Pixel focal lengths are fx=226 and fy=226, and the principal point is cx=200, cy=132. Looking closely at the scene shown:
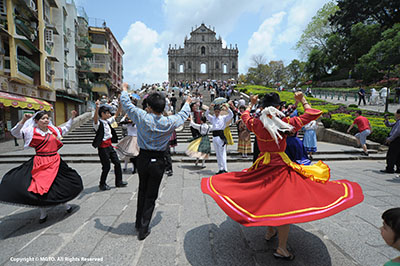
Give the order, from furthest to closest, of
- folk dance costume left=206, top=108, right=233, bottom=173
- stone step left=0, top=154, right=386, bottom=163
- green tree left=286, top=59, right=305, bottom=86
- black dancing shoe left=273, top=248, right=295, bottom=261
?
green tree left=286, top=59, right=305, bottom=86 → stone step left=0, top=154, right=386, bottom=163 → folk dance costume left=206, top=108, right=233, bottom=173 → black dancing shoe left=273, top=248, right=295, bottom=261

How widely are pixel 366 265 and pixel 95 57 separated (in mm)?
36413

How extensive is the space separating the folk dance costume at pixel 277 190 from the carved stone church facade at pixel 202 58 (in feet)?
223

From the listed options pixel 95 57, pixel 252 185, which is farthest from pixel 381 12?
pixel 252 185

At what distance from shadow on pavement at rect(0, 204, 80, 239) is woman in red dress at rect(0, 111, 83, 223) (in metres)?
0.13

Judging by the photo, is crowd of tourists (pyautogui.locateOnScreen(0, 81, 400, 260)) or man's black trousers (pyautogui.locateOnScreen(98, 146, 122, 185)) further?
man's black trousers (pyautogui.locateOnScreen(98, 146, 122, 185))

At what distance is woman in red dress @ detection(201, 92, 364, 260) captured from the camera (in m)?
2.23

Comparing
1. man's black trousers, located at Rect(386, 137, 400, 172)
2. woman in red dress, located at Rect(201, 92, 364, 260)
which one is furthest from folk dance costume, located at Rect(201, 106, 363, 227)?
man's black trousers, located at Rect(386, 137, 400, 172)

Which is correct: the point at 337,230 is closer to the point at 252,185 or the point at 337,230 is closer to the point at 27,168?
the point at 252,185

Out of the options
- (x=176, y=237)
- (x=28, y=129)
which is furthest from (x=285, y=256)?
(x=28, y=129)

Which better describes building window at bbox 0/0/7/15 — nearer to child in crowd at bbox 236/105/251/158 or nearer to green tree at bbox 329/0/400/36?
child in crowd at bbox 236/105/251/158

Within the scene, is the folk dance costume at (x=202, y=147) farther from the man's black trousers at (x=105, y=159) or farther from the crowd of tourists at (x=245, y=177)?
the crowd of tourists at (x=245, y=177)

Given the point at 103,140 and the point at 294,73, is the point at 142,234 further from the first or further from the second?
the point at 294,73

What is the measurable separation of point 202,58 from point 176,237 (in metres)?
70.8

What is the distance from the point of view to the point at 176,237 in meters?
2.99
